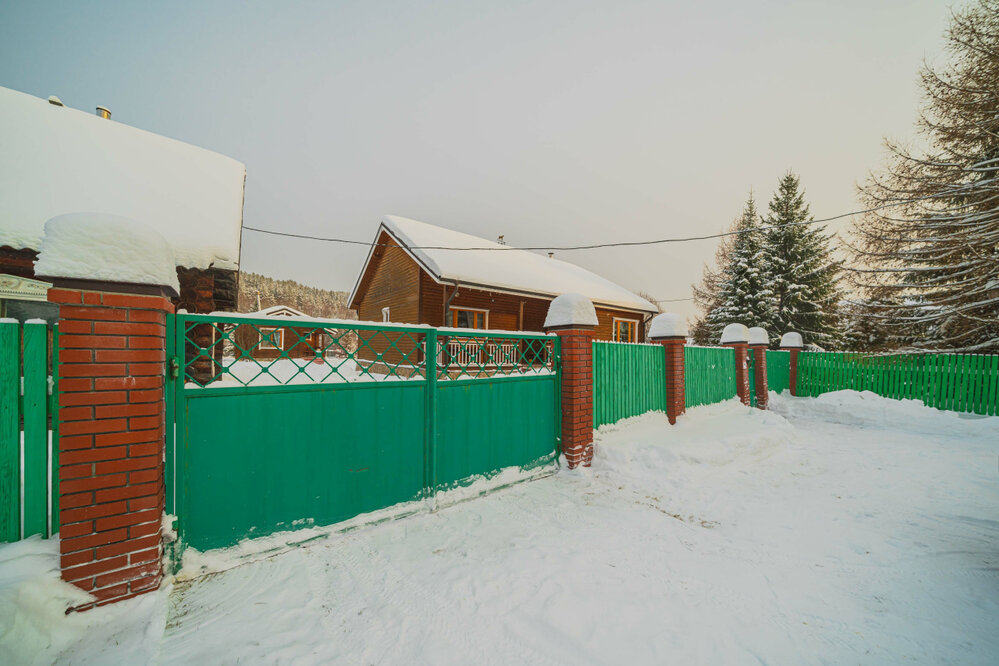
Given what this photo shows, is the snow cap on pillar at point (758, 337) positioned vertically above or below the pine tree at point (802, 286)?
below

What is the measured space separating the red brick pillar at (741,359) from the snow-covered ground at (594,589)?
4.78m

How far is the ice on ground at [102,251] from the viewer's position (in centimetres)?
204

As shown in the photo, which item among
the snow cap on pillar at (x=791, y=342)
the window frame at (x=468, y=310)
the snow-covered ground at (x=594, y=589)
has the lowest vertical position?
the snow-covered ground at (x=594, y=589)

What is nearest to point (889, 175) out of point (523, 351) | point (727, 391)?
point (727, 391)

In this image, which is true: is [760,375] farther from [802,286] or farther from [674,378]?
[802,286]

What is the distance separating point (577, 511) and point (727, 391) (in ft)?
23.1

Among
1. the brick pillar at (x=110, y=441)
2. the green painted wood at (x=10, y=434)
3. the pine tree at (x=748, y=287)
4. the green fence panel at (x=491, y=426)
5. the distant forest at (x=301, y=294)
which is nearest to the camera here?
the brick pillar at (x=110, y=441)

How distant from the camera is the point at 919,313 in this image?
10.8 meters

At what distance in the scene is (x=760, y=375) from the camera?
10.1 m

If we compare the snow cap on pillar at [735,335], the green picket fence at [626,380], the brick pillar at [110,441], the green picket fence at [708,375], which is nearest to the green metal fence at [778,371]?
the snow cap on pillar at [735,335]

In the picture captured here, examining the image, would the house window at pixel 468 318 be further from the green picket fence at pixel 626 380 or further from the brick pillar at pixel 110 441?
the brick pillar at pixel 110 441

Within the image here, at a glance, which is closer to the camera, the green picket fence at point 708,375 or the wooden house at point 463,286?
the green picket fence at point 708,375

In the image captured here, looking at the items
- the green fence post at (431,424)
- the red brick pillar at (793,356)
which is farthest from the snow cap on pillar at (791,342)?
the green fence post at (431,424)

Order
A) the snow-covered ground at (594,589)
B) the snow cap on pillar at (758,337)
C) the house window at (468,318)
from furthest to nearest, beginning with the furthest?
the house window at (468,318)
the snow cap on pillar at (758,337)
the snow-covered ground at (594,589)
